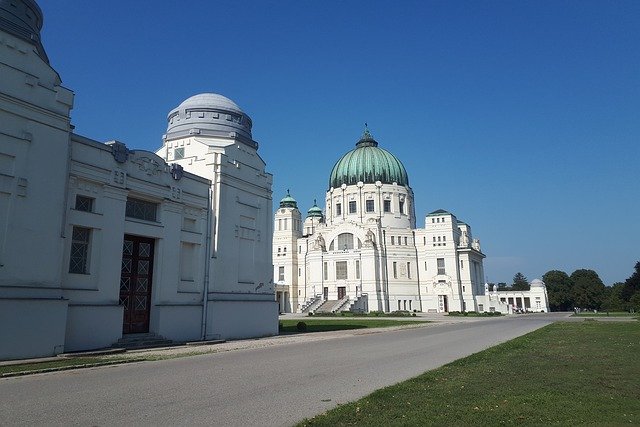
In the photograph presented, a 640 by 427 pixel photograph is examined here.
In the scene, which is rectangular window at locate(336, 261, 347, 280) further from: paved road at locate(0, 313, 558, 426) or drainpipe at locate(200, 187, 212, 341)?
paved road at locate(0, 313, 558, 426)

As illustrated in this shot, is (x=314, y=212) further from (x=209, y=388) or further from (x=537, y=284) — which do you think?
(x=209, y=388)

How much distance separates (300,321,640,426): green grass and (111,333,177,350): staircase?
14.1 m

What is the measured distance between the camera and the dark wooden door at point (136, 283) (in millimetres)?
23094

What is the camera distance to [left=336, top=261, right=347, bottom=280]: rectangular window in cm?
8419

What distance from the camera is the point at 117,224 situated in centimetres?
2223

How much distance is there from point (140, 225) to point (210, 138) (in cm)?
915

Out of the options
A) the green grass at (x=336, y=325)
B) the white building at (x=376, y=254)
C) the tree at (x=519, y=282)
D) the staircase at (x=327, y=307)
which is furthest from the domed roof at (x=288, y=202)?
the tree at (x=519, y=282)

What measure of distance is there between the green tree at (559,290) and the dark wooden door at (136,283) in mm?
121779

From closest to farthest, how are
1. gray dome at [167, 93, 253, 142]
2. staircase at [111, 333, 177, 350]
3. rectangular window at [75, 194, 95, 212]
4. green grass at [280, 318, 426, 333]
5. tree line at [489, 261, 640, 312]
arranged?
rectangular window at [75, 194, 95, 212], staircase at [111, 333, 177, 350], gray dome at [167, 93, 253, 142], green grass at [280, 318, 426, 333], tree line at [489, 261, 640, 312]

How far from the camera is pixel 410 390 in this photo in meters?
10.5

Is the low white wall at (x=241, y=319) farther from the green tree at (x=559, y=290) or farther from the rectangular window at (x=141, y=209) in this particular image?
the green tree at (x=559, y=290)

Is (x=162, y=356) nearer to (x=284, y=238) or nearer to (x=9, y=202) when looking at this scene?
(x=9, y=202)

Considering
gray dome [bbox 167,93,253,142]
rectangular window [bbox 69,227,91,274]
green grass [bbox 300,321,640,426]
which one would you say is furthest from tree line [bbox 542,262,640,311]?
rectangular window [bbox 69,227,91,274]

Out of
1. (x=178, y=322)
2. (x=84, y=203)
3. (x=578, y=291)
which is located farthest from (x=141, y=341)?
(x=578, y=291)
